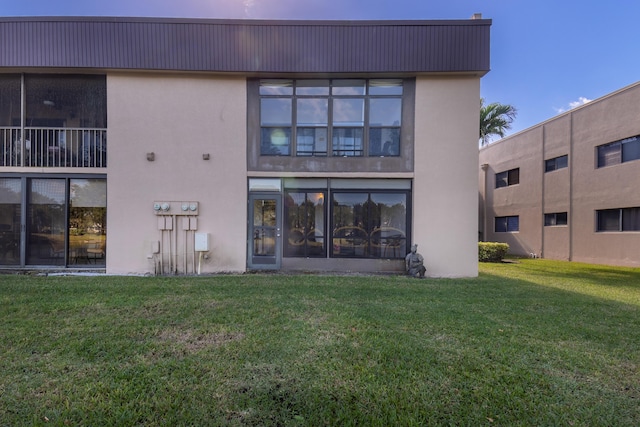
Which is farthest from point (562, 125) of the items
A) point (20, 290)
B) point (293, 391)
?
point (20, 290)

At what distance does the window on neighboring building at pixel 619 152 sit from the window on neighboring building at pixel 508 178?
464cm

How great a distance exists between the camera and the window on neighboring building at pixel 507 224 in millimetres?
17938

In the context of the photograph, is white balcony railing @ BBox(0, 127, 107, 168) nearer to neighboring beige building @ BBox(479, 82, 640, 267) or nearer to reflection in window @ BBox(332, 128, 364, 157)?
reflection in window @ BBox(332, 128, 364, 157)

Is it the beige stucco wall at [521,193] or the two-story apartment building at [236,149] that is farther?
the beige stucco wall at [521,193]

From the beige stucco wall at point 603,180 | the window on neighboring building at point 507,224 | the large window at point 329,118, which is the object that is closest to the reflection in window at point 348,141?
the large window at point 329,118

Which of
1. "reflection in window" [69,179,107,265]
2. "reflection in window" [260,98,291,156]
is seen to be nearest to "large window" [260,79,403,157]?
"reflection in window" [260,98,291,156]

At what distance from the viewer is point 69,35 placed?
26.9 feet

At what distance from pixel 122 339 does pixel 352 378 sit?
283cm

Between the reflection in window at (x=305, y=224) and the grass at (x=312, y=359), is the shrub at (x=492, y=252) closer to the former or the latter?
the grass at (x=312, y=359)

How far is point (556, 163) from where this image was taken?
50.8 ft

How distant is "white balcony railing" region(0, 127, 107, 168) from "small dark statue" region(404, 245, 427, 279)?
867 centimetres

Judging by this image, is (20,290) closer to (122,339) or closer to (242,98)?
(122,339)

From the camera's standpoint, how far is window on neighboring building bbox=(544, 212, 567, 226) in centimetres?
1510

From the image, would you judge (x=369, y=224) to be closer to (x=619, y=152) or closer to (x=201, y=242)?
(x=201, y=242)
